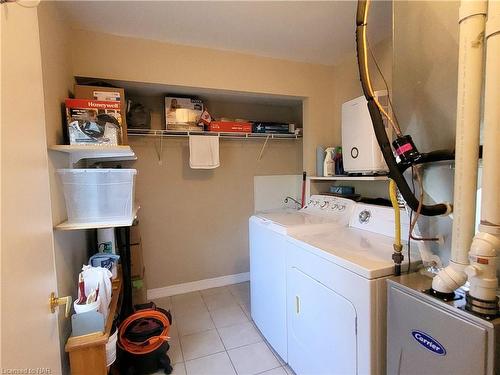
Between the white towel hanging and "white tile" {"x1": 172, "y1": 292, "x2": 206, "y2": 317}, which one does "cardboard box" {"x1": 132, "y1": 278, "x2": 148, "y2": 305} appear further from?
the white towel hanging

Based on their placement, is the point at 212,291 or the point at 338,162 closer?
the point at 338,162

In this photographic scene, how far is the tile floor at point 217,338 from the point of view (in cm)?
182

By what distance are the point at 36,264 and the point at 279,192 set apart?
2640 mm

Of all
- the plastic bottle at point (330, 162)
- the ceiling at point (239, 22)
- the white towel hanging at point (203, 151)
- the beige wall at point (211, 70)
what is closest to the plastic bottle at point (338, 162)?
the plastic bottle at point (330, 162)

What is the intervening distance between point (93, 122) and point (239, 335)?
1.91 metres

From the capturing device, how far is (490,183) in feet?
2.42

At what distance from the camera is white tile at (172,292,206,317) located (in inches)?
101

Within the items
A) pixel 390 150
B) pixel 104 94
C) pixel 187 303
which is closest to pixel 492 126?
pixel 390 150

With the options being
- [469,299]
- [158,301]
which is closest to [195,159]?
[158,301]

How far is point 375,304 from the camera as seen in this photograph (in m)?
1.10

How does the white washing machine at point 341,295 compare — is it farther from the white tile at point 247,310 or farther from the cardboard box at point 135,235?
the cardboard box at point 135,235

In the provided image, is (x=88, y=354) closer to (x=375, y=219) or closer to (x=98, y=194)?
(x=98, y=194)

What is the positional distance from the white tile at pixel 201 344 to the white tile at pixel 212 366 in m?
0.05

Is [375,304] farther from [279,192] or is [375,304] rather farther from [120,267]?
[279,192]
